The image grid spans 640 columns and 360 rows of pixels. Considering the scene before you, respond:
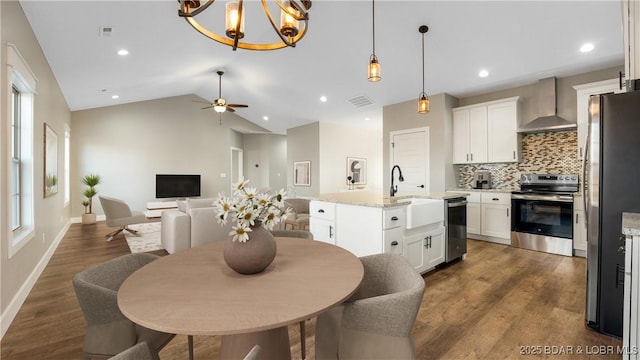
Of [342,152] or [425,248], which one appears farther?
[342,152]

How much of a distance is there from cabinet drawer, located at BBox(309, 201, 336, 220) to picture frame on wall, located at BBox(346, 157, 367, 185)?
5022mm

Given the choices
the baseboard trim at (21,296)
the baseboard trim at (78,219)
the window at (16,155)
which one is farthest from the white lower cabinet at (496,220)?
the baseboard trim at (78,219)

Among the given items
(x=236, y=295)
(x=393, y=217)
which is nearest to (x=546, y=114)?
(x=393, y=217)

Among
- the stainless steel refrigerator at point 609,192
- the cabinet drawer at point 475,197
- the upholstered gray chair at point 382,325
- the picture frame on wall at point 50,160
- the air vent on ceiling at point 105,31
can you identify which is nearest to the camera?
the upholstered gray chair at point 382,325

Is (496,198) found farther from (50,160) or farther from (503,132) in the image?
(50,160)

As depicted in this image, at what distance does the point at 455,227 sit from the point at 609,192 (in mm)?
1730

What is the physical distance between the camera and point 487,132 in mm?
4797

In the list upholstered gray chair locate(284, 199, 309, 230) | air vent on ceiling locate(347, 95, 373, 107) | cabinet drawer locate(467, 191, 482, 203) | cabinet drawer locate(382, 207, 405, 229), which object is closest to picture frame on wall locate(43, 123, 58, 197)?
upholstered gray chair locate(284, 199, 309, 230)

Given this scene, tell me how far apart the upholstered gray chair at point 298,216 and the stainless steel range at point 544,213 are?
10.5ft

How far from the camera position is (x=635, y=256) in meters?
1.32

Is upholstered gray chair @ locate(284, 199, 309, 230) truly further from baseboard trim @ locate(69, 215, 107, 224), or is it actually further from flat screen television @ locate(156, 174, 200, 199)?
baseboard trim @ locate(69, 215, 107, 224)

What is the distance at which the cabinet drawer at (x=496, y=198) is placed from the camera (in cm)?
434

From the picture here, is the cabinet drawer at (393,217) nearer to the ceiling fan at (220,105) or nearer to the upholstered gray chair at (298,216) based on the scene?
the upholstered gray chair at (298,216)

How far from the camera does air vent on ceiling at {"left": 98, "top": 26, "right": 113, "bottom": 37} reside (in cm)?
325
